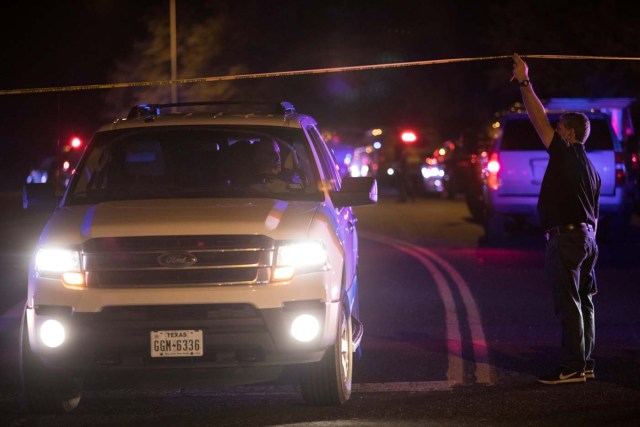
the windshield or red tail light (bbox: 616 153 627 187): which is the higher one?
the windshield

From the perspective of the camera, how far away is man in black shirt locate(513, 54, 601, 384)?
27.1ft

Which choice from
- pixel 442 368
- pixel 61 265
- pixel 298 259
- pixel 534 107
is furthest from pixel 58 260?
pixel 534 107

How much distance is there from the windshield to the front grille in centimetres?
122

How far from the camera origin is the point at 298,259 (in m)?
7.18

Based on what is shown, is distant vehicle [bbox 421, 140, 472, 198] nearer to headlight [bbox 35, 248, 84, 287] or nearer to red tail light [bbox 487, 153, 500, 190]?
red tail light [bbox 487, 153, 500, 190]

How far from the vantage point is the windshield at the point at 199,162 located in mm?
8453

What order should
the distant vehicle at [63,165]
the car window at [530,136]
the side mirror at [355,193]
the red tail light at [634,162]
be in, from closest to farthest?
1. the side mirror at [355,193]
2. the car window at [530,136]
3. the red tail light at [634,162]
4. the distant vehicle at [63,165]

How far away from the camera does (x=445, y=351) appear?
970cm

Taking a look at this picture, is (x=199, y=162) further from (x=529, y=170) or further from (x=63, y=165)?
(x=63, y=165)

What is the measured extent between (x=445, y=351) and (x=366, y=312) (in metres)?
2.35

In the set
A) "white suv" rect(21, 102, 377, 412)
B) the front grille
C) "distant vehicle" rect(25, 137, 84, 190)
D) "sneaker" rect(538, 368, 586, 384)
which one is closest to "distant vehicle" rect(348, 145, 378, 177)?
"distant vehicle" rect(25, 137, 84, 190)

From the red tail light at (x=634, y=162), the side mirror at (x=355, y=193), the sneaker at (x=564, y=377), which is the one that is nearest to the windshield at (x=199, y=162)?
the side mirror at (x=355, y=193)

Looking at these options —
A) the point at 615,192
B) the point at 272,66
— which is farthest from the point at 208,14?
the point at 615,192

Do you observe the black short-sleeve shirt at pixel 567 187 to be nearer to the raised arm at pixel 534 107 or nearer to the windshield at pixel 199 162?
the raised arm at pixel 534 107
